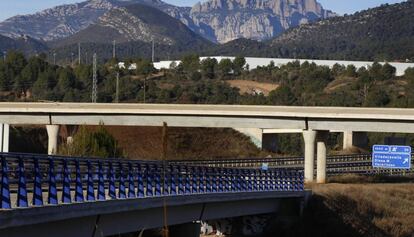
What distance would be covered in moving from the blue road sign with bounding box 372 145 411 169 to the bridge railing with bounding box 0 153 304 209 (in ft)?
93.7

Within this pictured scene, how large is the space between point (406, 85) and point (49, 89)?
64959 mm

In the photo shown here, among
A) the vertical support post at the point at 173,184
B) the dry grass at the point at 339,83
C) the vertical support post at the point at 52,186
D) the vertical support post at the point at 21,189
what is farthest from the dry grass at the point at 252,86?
the vertical support post at the point at 21,189

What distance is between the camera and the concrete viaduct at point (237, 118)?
196ft

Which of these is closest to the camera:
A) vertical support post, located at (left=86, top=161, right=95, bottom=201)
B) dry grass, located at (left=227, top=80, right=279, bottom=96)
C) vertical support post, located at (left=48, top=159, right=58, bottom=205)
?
vertical support post, located at (left=48, top=159, right=58, bottom=205)

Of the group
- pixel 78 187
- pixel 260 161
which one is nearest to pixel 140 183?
pixel 78 187

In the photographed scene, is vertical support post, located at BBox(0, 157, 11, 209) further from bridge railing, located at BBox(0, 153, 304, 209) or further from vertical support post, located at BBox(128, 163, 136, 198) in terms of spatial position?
vertical support post, located at BBox(128, 163, 136, 198)

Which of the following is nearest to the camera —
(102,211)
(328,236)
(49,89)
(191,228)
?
(102,211)

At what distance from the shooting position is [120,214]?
23203 mm

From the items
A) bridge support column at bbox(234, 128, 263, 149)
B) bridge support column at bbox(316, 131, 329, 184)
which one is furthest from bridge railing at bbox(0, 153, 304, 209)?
bridge support column at bbox(234, 128, 263, 149)

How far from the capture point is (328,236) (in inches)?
1527

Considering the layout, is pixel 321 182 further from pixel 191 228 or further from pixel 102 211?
pixel 102 211

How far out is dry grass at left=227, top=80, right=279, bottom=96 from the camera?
178 metres

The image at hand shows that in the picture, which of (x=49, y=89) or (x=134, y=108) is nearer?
(x=134, y=108)

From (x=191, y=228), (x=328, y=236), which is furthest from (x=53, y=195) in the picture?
(x=328, y=236)
